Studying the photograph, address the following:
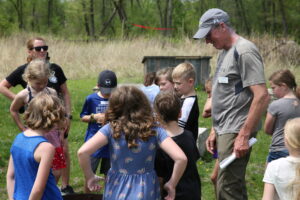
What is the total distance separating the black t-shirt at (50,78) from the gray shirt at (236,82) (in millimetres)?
2180

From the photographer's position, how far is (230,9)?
46.6m

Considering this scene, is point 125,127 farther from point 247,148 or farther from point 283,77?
point 283,77

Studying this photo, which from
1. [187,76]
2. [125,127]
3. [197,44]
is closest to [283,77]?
A: [187,76]

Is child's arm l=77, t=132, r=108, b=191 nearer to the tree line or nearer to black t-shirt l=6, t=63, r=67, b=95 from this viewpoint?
black t-shirt l=6, t=63, r=67, b=95

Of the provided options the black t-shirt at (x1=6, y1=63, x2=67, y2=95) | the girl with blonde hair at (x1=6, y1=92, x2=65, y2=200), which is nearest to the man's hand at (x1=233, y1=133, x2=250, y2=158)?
the girl with blonde hair at (x1=6, y1=92, x2=65, y2=200)

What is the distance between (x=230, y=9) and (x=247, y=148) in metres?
44.4

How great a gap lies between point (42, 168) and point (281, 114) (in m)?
2.55

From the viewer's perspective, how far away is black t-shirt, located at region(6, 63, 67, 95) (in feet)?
17.5

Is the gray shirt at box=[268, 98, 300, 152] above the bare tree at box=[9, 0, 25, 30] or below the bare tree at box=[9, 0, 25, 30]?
below

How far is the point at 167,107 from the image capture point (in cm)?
349

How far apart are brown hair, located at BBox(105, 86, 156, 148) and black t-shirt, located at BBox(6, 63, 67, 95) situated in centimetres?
238

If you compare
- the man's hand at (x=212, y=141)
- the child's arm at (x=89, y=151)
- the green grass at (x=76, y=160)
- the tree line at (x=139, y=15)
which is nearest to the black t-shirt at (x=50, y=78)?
the green grass at (x=76, y=160)

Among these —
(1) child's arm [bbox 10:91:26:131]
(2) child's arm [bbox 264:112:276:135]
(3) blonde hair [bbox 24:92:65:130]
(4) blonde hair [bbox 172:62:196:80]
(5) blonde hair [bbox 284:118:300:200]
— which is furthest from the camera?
(1) child's arm [bbox 10:91:26:131]

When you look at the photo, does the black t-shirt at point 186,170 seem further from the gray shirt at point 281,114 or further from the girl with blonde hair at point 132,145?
the gray shirt at point 281,114
